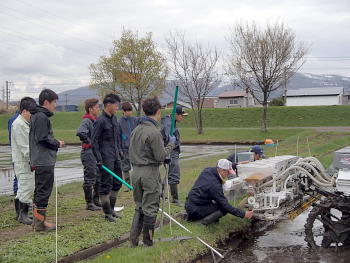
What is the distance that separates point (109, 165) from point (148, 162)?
161 centimetres

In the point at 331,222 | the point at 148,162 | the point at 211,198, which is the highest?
the point at 148,162

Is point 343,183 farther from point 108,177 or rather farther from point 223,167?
point 108,177

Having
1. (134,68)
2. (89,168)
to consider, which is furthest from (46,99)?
(134,68)

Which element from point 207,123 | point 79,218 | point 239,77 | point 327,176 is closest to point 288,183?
point 327,176

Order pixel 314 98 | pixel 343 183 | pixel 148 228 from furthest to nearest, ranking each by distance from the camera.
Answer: pixel 314 98 < pixel 343 183 < pixel 148 228

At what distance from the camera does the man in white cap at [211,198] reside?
6.22 metres

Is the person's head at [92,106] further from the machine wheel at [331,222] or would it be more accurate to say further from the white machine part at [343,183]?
the white machine part at [343,183]

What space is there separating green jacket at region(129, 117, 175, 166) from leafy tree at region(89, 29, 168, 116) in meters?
28.3

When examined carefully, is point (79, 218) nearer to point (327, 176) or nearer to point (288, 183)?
point (288, 183)

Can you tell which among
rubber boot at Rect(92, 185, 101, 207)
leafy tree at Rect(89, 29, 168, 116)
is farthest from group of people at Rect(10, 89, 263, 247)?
leafy tree at Rect(89, 29, 168, 116)

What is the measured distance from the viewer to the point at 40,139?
5645 millimetres

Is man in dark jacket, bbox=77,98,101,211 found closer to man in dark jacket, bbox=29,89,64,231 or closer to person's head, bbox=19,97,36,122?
person's head, bbox=19,97,36,122

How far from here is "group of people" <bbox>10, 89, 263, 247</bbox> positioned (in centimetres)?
522

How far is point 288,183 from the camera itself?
700 centimetres
